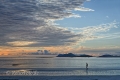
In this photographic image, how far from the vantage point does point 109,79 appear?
3412cm

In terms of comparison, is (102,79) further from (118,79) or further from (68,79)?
(68,79)

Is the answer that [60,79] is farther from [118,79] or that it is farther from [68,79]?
[118,79]

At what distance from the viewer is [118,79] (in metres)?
33.2

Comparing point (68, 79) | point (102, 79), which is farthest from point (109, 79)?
point (68, 79)

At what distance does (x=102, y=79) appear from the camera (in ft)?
112

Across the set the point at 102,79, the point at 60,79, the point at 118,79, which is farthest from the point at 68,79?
the point at 118,79

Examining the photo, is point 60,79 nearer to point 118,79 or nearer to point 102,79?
point 102,79

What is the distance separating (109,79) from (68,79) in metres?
6.79

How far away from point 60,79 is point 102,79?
6943 mm

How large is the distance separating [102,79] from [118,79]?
2559 millimetres

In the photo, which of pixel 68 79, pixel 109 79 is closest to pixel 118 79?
pixel 109 79

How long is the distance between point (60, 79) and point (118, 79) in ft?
30.6

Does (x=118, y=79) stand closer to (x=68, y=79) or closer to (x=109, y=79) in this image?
(x=109, y=79)

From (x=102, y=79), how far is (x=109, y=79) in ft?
3.82
